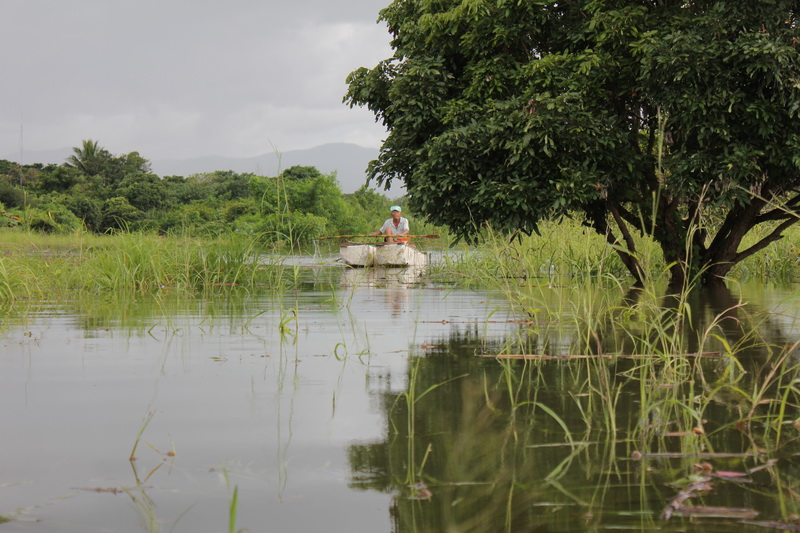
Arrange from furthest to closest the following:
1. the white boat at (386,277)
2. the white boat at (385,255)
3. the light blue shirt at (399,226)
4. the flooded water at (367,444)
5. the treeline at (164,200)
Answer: the treeline at (164,200) < the light blue shirt at (399,226) < the white boat at (385,255) < the white boat at (386,277) < the flooded water at (367,444)

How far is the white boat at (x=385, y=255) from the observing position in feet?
69.2

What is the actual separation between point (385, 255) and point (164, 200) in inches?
1425

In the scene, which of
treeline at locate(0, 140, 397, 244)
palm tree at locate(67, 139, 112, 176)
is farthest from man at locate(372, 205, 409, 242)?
palm tree at locate(67, 139, 112, 176)

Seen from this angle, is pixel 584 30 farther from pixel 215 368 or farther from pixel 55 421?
pixel 55 421

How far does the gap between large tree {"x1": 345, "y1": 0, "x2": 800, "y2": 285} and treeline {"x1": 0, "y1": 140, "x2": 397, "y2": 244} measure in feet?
81.9

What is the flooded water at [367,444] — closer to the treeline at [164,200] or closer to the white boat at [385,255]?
the white boat at [385,255]

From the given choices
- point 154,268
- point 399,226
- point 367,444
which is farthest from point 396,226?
point 367,444

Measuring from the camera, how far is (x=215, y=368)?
5.65 metres

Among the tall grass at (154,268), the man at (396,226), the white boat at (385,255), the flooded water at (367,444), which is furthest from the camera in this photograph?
the man at (396,226)

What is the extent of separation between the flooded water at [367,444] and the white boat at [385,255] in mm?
14385

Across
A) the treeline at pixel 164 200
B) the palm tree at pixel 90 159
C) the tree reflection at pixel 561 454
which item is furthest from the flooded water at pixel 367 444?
the palm tree at pixel 90 159

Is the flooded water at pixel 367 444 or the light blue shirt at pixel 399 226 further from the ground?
the light blue shirt at pixel 399 226

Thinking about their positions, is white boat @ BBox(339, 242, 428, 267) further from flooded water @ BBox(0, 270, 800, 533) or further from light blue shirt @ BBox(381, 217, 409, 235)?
flooded water @ BBox(0, 270, 800, 533)

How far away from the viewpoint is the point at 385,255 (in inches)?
841
